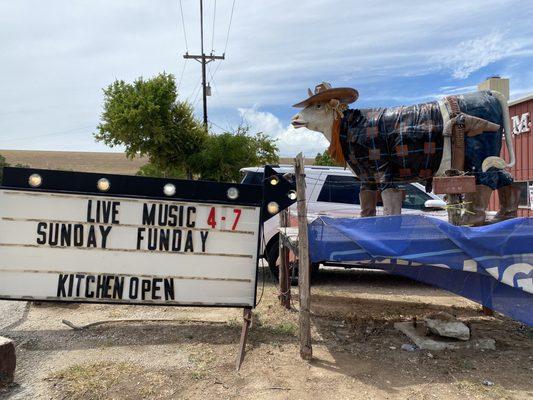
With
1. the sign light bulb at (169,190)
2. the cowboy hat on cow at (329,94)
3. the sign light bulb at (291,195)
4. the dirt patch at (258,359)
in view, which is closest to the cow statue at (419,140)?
the cowboy hat on cow at (329,94)

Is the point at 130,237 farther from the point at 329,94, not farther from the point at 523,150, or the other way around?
the point at 523,150

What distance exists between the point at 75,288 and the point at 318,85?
3.39m

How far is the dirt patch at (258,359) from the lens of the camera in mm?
3748

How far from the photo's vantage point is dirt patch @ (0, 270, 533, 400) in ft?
12.3

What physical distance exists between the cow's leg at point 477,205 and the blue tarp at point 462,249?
0.50 m

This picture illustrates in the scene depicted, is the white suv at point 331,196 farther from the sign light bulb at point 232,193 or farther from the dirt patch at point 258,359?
the sign light bulb at point 232,193

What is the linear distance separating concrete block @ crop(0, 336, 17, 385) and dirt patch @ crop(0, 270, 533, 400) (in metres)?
0.09

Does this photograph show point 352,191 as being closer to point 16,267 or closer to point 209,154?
point 16,267

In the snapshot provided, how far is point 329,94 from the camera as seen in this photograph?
516 cm

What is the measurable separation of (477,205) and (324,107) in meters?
1.94

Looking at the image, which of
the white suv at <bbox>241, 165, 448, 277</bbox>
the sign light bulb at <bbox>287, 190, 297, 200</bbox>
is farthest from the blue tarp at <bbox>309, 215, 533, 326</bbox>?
the white suv at <bbox>241, 165, 448, 277</bbox>

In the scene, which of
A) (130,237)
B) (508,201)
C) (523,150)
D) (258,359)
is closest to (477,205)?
(508,201)

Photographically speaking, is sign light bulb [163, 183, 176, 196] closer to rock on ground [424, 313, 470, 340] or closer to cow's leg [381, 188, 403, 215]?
cow's leg [381, 188, 403, 215]

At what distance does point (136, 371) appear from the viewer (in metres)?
4.06
